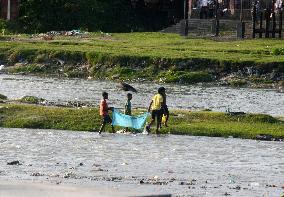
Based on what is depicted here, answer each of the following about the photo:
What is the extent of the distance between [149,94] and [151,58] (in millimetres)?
6959

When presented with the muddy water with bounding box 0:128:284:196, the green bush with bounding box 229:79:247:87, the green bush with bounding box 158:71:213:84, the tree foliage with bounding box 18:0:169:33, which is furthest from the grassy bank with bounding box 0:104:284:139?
the tree foliage with bounding box 18:0:169:33

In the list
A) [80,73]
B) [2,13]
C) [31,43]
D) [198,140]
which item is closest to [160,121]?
[198,140]

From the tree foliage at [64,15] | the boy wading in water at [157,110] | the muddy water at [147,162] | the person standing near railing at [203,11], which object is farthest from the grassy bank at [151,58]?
the muddy water at [147,162]

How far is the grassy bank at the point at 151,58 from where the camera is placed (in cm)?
4578

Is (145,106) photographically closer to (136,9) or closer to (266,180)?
(266,180)

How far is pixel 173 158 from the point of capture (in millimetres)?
25031

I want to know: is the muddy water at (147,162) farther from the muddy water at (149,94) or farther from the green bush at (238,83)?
the green bush at (238,83)

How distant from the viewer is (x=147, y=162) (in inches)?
955

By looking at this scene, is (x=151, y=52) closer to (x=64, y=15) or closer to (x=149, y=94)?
(x=149, y=94)

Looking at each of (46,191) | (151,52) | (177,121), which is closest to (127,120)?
(177,121)

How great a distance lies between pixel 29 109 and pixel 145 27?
36.4 metres

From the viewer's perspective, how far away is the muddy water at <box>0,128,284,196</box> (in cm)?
2109

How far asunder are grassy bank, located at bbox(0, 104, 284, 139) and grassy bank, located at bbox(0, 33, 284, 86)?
1446 cm

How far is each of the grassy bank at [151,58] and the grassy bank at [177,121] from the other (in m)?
14.5
